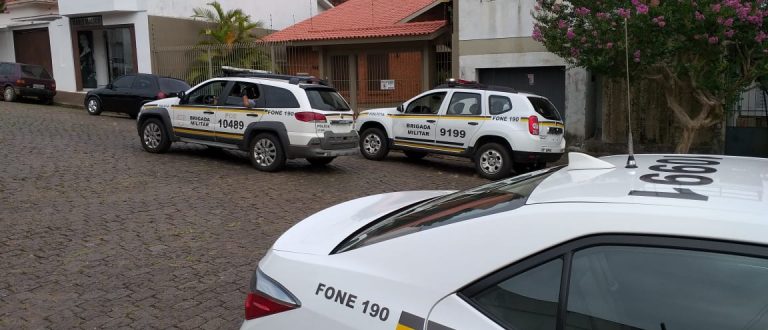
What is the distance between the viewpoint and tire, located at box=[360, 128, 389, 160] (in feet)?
43.1

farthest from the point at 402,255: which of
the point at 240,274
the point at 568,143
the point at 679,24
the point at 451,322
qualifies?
the point at 568,143

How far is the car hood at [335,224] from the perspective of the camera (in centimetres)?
267

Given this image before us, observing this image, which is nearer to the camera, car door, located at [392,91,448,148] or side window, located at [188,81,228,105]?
side window, located at [188,81,228,105]

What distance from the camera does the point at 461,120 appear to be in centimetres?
1198

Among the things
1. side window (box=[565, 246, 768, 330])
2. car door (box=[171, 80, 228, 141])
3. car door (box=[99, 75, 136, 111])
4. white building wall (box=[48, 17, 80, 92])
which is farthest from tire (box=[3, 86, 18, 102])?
side window (box=[565, 246, 768, 330])

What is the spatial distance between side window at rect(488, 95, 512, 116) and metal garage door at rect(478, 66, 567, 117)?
187 inches

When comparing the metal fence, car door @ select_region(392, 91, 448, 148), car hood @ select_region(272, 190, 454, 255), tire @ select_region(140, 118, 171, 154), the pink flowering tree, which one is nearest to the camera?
car hood @ select_region(272, 190, 454, 255)

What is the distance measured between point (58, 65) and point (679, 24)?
77.1 ft

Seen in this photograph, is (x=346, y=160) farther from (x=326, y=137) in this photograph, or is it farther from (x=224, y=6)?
(x=224, y=6)

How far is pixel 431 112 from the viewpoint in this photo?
495 inches

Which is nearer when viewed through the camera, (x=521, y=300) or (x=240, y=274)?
(x=521, y=300)

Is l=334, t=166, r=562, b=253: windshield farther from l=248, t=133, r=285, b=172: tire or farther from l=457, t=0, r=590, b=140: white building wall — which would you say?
l=457, t=0, r=590, b=140: white building wall

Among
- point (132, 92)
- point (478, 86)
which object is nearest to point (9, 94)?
point (132, 92)

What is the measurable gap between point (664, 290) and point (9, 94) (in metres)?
24.3
